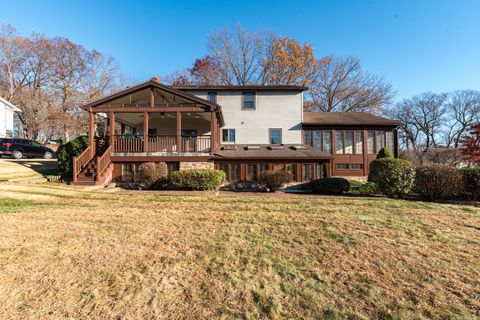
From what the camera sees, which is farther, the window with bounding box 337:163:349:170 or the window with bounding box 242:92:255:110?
the window with bounding box 337:163:349:170

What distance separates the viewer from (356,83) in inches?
1186

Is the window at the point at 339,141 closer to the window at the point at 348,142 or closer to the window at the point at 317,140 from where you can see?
the window at the point at 348,142

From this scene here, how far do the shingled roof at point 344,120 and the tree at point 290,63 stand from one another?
1023 centimetres

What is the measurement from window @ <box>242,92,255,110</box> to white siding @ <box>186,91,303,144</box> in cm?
27

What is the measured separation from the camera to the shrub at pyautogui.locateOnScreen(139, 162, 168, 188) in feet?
41.0

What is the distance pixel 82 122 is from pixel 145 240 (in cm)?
3355

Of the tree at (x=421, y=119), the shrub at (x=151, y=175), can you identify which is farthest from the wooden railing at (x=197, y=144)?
the tree at (x=421, y=119)

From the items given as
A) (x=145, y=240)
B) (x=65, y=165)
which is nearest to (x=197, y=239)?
(x=145, y=240)

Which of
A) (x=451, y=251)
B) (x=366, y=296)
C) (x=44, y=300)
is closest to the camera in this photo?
(x=44, y=300)

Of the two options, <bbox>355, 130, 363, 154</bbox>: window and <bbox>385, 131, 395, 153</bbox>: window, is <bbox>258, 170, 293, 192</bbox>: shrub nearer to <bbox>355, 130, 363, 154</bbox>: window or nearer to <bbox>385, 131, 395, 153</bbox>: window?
<bbox>355, 130, 363, 154</bbox>: window

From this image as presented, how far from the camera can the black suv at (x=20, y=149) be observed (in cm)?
1831

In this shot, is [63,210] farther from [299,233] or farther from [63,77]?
[63,77]

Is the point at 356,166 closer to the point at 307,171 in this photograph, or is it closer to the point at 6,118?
the point at 307,171

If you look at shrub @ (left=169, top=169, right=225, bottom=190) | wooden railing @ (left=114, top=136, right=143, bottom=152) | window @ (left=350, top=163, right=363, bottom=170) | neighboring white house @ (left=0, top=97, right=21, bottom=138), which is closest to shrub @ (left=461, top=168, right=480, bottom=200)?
window @ (left=350, top=163, right=363, bottom=170)
